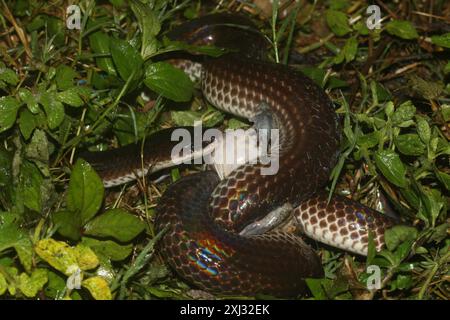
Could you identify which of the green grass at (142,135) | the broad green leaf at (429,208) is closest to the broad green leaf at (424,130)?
the green grass at (142,135)

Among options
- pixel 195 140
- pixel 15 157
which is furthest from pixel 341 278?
pixel 15 157

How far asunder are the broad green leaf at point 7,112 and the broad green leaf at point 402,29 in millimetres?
3758

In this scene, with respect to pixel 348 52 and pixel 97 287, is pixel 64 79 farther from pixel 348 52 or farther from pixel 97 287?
pixel 348 52

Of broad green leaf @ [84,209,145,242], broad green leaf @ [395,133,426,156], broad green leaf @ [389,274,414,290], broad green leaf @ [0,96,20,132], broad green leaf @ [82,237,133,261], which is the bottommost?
broad green leaf @ [389,274,414,290]

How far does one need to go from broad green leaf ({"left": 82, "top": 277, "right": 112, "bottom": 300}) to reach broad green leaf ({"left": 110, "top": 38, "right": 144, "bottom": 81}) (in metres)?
1.75

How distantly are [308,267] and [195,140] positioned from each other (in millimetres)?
1455

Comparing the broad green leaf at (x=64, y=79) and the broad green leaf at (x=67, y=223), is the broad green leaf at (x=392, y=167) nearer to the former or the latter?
the broad green leaf at (x=67, y=223)

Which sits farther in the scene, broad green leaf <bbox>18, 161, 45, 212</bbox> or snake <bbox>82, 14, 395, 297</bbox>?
broad green leaf <bbox>18, 161, 45, 212</bbox>

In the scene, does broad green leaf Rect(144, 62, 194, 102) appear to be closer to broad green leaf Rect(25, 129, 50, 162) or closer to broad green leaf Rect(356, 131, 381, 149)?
broad green leaf Rect(25, 129, 50, 162)

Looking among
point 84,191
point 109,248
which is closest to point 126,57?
point 84,191

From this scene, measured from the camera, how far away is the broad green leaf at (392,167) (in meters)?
5.31

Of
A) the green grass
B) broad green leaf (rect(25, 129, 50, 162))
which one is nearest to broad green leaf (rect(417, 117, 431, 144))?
the green grass

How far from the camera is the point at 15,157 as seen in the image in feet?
Result: 17.5

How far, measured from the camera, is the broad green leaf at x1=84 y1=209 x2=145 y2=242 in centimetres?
498
